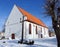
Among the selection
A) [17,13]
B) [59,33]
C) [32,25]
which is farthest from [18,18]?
[59,33]

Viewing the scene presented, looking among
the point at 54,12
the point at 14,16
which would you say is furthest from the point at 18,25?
the point at 54,12

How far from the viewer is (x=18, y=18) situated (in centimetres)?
4631

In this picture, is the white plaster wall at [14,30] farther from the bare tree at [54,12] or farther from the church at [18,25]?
the bare tree at [54,12]

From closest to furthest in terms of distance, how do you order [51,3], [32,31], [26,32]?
[51,3], [26,32], [32,31]

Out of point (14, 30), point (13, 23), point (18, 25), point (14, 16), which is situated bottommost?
point (14, 30)

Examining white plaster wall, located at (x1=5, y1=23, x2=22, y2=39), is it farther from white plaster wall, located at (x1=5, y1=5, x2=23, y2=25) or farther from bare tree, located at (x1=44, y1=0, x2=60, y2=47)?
bare tree, located at (x1=44, y1=0, x2=60, y2=47)

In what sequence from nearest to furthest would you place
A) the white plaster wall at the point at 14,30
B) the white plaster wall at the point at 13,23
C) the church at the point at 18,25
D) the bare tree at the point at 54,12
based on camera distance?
the bare tree at the point at 54,12 → the church at the point at 18,25 → the white plaster wall at the point at 14,30 → the white plaster wall at the point at 13,23

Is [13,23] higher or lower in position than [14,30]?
higher

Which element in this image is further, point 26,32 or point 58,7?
point 26,32

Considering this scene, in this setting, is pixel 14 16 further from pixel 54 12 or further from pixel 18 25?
pixel 54 12

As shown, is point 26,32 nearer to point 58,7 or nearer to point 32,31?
point 32,31

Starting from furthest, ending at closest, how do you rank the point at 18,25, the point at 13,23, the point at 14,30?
1. the point at 13,23
2. the point at 14,30
3. the point at 18,25

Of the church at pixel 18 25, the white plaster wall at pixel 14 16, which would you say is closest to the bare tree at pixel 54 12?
the church at pixel 18 25

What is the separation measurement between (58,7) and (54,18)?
2781 mm
